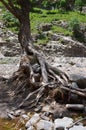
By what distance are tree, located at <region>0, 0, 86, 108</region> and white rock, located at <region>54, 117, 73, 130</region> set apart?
7.20 feet

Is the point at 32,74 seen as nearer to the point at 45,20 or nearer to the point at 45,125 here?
the point at 45,125

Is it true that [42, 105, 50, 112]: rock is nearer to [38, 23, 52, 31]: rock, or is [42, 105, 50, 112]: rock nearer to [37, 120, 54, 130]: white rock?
[37, 120, 54, 130]: white rock

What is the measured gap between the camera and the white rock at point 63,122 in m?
13.4

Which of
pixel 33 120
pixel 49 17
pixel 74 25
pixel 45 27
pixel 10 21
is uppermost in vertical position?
pixel 33 120

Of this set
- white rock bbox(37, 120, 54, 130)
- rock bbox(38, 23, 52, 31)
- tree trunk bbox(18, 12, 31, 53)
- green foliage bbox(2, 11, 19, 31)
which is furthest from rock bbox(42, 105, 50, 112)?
rock bbox(38, 23, 52, 31)

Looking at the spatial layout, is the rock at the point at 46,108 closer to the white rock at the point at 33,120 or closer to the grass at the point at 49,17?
the white rock at the point at 33,120

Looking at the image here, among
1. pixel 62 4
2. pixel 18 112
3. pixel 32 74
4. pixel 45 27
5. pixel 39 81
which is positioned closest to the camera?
pixel 18 112

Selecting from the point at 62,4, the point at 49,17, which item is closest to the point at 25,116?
the point at 49,17

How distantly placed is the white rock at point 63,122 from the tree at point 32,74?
219 cm

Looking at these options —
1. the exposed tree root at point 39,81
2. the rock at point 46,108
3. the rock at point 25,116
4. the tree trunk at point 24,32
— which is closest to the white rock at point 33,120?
the rock at point 25,116

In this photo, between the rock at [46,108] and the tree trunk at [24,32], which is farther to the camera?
the tree trunk at [24,32]

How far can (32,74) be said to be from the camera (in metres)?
19.3

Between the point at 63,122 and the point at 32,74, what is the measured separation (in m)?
5.92

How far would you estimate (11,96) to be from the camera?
1889 cm
